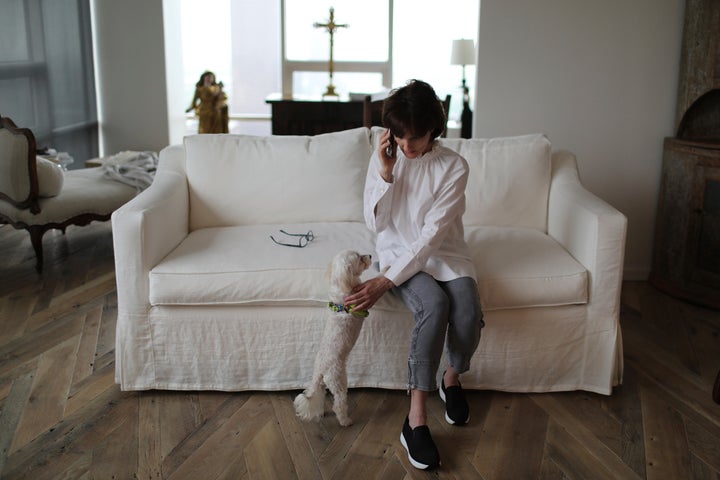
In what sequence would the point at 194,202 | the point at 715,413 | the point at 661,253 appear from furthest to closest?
the point at 661,253, the point at 194,202, the point at 715,413

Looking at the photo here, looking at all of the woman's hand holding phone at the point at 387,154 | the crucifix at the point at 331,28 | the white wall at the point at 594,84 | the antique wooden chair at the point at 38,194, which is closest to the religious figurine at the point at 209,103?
the crucifix at the point at 331,28

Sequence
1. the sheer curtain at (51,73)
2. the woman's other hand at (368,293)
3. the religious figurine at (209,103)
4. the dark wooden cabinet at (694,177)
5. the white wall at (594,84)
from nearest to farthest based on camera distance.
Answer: the woman's other hand at (368,293) → the dark wooden cabinet at (694,177) → the white wall at (594,84) → the sheer curtain at (51,73) → the religious figurine at (209,103)

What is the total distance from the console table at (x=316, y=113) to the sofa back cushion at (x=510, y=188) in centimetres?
187

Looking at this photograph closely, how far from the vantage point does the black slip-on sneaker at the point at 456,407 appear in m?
2.32

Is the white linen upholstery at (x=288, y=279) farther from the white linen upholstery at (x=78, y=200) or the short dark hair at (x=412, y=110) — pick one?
the white linen upholstery at (x=78, y=200)

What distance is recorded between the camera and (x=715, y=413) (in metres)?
2.41

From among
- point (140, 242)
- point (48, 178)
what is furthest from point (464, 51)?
point (140, 242)

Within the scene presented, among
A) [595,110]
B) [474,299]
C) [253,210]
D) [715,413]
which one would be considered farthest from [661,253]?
[253,210]

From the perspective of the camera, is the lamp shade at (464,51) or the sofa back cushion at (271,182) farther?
the lamp shade at (464,51)

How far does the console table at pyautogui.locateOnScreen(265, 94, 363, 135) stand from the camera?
4.69 meters

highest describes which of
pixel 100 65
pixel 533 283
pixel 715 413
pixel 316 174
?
pixel 100 65

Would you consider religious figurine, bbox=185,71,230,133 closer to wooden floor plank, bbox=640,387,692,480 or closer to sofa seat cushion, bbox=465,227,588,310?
sofa seat cushion, bbox=465,227,588,310

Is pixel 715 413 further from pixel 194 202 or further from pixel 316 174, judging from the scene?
pixel 194 202

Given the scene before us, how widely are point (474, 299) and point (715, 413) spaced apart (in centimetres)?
88
